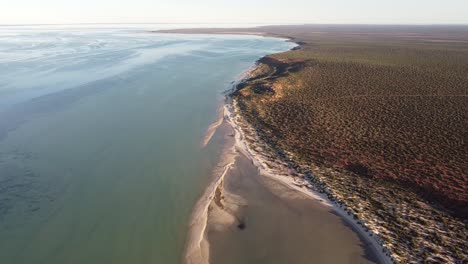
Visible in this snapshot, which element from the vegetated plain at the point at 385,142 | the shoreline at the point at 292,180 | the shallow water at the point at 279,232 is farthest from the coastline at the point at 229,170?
the vegetated plain at the point at 385,142

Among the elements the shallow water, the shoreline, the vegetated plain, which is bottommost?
the shallow water

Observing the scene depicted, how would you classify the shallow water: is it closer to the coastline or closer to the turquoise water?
the coastline

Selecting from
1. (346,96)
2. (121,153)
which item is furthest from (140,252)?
(346,96)

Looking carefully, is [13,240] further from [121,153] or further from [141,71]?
[141,71]

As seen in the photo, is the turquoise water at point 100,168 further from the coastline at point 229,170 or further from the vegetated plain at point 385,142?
the vegetated plain at point 385,142

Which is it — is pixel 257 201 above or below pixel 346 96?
below

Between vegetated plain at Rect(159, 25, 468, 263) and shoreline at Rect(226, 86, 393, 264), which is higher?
vegetated plain at Rect(159, 25, 468, 263)

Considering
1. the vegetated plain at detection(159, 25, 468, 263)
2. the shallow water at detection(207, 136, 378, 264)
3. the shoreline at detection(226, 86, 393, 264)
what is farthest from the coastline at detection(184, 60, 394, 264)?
the vegetated plain at detection(159, 25, 468, 263)
